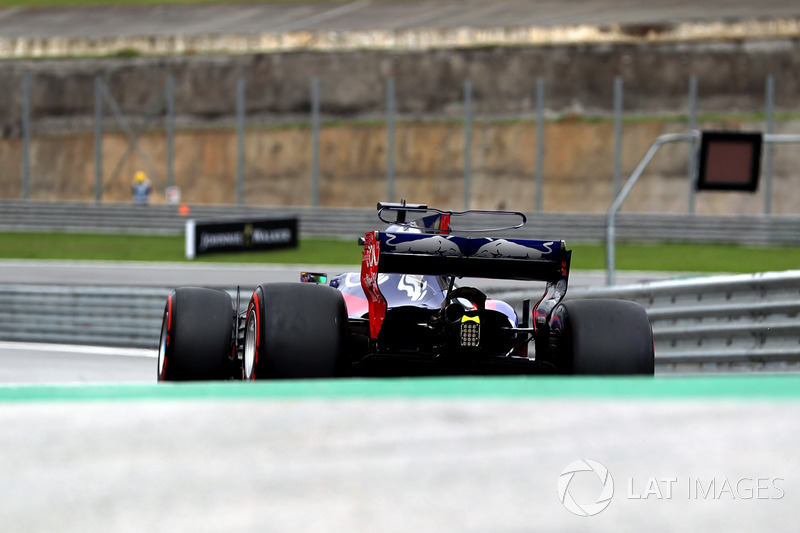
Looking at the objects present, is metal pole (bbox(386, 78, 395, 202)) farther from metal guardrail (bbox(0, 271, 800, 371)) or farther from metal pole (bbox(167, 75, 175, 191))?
metal guardrail (bbox(0, 271, 800, 371))

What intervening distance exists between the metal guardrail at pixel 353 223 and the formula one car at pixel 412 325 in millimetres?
20104

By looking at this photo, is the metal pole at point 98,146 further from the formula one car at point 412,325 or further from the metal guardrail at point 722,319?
the formula one car at point 412,325

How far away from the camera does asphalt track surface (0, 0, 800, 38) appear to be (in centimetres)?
4309

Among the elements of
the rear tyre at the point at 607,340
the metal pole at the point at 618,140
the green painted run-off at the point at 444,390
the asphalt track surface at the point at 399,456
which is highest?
the metal pole at the point at 618,140

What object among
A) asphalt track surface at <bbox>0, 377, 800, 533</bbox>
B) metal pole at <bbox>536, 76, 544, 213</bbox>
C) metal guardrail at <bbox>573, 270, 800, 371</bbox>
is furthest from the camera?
metal pole at <bbox>536, 76, 544, 213</bbox>

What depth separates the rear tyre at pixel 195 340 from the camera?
6992 mm

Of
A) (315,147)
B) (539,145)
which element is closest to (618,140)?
(539,145)

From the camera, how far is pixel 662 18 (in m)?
42.4

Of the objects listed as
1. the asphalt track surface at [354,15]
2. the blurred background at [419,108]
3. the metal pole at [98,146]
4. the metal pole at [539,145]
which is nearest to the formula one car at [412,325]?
the metal pole at [539,145]

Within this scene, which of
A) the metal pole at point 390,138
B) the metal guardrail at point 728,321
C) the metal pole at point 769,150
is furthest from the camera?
the metal pole at point 390,138

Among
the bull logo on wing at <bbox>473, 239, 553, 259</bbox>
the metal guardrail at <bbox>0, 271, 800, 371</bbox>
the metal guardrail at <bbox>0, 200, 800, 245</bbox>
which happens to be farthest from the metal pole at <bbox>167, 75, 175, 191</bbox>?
the bull logo on wing at <bbox>473, 239, 553, 259</bbox>

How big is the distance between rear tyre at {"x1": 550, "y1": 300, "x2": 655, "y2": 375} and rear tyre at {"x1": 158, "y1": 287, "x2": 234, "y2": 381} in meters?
1.88

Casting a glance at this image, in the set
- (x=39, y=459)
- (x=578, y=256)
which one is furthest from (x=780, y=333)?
(x=578, y=256)

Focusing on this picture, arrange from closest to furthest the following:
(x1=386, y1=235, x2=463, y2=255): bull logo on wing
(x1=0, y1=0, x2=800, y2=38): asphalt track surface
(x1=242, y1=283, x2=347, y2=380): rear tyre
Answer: (x1=242, y1=283, x2=347, y2=380): rear tyre, (x1=386, y1=235, x2=463, y2=255): bull logo on wing, (x1=0, y1=0, x2=800, y2=38): asphalt track surface
